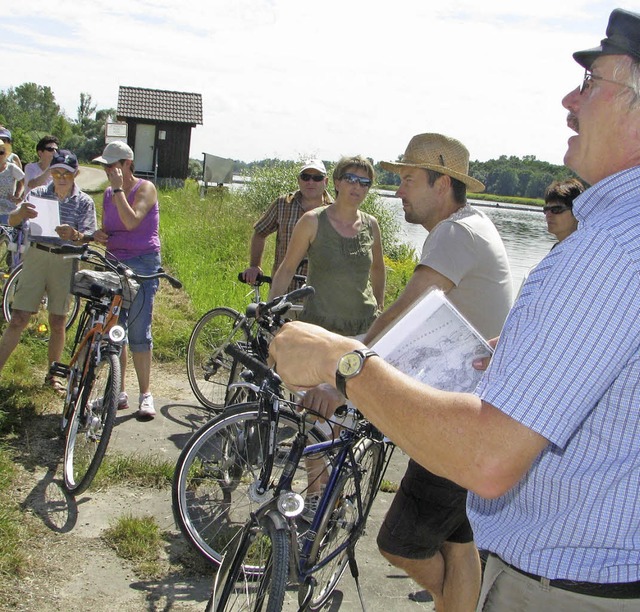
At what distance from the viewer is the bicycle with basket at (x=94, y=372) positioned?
4.66 meters

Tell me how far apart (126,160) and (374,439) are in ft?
11.6

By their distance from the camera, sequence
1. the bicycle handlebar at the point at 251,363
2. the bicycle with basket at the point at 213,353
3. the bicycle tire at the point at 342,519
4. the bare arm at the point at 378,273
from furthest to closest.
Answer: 1. the bicycle with basket at the point at 213,353
2. the bare arm at the point at 378,273
3. the bicycle tire at the point at 342,519
4. the bicycle handlebar at the point at 251,363

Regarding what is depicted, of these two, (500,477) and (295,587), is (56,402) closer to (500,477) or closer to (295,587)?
(295,587)

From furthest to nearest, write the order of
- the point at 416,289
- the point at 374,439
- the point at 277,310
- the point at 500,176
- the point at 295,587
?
the point at 500,176 < the point at 295,587 < the point at 277,310 < the point at 374,439 < the point at 416,289

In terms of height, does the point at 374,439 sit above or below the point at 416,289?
below

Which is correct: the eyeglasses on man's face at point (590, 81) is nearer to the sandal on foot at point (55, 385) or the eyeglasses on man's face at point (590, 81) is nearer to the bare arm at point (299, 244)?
the bare arm at point (299, 244)

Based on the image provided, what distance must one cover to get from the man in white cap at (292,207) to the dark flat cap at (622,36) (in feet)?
15.4

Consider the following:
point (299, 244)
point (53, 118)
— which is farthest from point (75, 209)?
point (53, 118)

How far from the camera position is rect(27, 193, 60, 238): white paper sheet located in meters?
5.85

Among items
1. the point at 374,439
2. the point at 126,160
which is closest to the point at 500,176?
the point at 126,160

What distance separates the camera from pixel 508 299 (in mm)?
3275

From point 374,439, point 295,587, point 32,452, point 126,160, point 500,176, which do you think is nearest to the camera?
point 374,439

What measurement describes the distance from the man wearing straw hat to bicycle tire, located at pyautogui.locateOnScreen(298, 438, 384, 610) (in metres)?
0.28

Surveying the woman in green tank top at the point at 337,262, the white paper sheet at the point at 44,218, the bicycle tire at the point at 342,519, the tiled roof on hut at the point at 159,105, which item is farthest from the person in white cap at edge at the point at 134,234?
the tiled roof on hut at the point at 159,105
